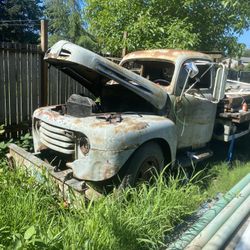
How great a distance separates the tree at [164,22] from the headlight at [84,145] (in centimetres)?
478

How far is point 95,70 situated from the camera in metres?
3.96

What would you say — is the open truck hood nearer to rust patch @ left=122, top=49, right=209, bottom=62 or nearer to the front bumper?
rust patch @ left=122, top=49, right=209, bottom=62

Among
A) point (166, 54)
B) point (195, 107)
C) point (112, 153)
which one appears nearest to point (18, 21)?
point (166, 54)

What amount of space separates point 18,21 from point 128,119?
2998cm

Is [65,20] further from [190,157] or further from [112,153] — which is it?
[112,153]

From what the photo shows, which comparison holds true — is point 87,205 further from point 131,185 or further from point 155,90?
point 155,90

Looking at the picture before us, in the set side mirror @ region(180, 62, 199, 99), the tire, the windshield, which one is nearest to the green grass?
the tire

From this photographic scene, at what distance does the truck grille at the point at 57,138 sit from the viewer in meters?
4.14

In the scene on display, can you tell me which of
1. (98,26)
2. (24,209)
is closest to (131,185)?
(24,209)

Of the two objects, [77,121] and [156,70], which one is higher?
[156,70]

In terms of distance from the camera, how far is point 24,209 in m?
3.32

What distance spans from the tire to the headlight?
46cm

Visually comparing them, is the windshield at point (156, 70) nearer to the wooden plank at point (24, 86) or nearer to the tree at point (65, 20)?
the wooden plank at point (24, 86)

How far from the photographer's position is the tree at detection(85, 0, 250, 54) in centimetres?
834
